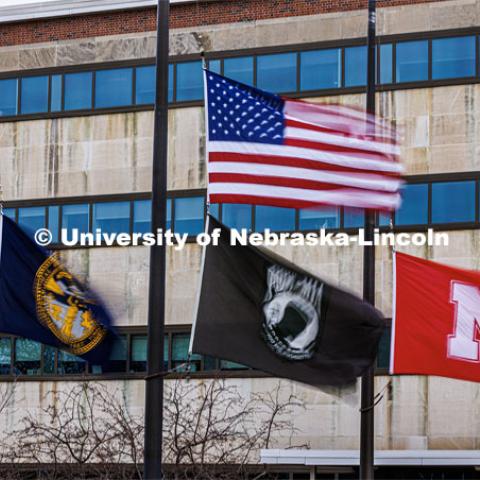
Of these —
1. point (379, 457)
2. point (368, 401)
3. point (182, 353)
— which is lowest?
point (379, 457)

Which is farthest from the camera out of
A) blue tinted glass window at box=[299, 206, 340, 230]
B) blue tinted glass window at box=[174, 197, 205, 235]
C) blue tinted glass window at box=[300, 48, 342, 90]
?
blue tinted glass window at box=[174, 197, 205, 235]

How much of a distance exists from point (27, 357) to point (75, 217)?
3.95 m

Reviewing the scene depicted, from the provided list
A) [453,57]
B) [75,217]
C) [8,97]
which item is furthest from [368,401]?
[8,97]

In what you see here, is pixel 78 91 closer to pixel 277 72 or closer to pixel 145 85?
pixel 145 85

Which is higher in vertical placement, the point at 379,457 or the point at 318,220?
the point at 318,220

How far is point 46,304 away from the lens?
17688mm

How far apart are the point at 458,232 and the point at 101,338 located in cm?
1591

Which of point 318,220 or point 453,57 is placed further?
point 318,220

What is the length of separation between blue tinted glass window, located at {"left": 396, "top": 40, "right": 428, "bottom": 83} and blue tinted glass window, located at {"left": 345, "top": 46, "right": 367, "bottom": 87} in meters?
0.88

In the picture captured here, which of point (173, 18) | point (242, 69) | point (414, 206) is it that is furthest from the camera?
point (173, 18)

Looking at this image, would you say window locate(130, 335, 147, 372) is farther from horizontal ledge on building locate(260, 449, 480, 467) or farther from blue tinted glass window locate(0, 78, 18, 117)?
blue tinted glass window locate(0, 78, 18, 117)

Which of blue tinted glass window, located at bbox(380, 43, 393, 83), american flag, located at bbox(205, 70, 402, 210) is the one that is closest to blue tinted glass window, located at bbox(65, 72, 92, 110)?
blue tinted glass window, located at bbox(380, 43, 393, 83)

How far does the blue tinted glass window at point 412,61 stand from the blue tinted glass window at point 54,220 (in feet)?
32.1

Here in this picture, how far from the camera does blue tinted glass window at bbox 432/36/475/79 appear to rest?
103 ft
